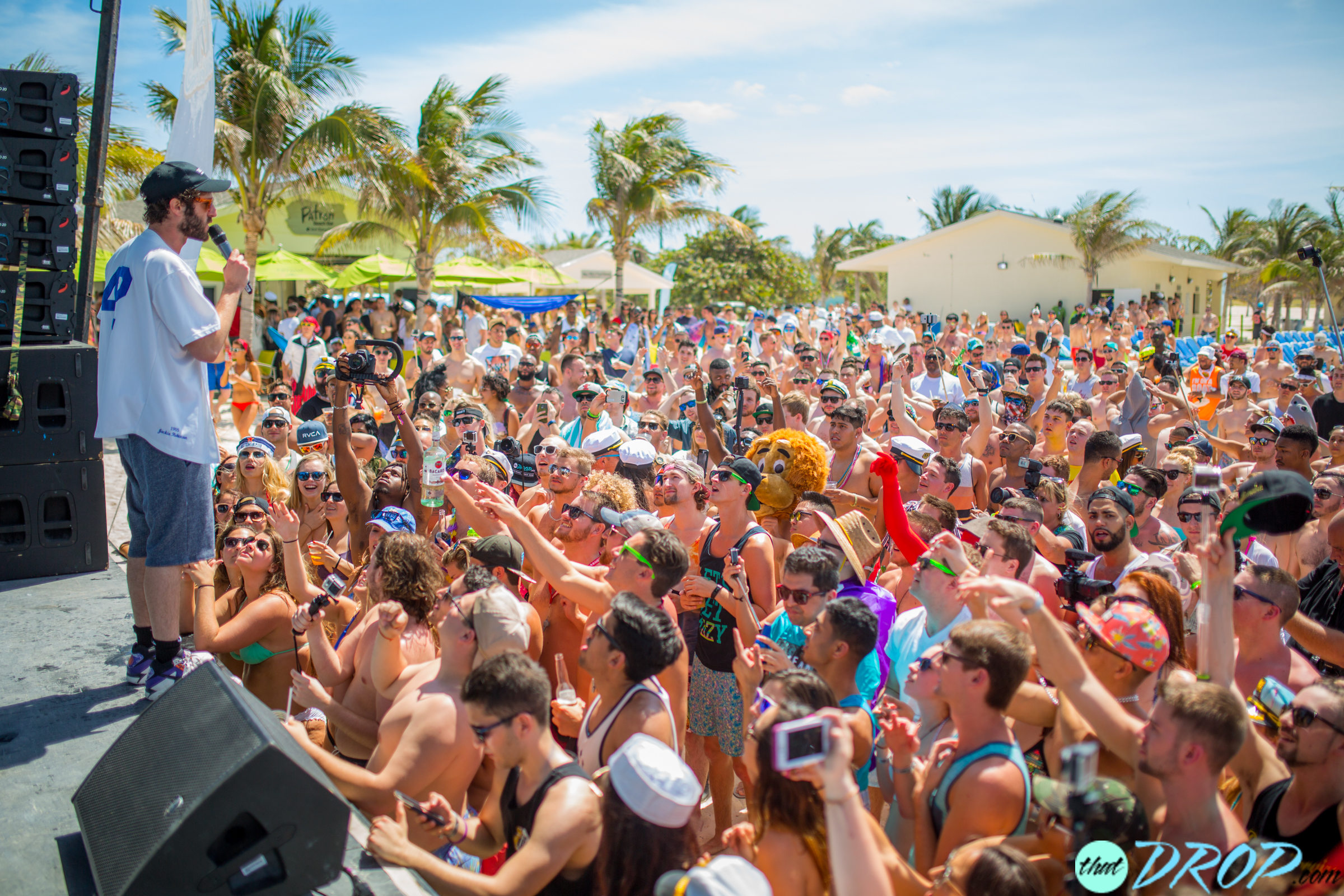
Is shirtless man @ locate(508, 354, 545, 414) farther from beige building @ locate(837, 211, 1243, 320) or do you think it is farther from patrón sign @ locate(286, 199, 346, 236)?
patrón sign @ locate(286, 199, 346, 236)

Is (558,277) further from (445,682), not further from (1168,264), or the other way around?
(445,682)

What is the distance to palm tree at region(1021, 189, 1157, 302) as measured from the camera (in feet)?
94.8

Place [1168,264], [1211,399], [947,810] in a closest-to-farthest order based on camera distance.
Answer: [947,810] → [1211,399] → [1168,264]

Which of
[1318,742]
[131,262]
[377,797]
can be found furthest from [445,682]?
[1318,742]

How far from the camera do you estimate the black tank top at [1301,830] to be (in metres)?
2.41

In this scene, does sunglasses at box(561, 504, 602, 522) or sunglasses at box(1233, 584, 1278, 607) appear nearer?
sunglasses at box(1233, 584, 1278, 607)

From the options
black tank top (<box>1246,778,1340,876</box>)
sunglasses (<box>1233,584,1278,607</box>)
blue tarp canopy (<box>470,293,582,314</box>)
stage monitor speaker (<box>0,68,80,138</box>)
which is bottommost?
black tank top (<box>1246,778,1340,876</box>)

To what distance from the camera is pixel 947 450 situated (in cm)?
652

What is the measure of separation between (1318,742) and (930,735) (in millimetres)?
1079

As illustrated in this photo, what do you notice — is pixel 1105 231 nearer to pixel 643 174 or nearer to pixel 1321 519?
pixel 643 174

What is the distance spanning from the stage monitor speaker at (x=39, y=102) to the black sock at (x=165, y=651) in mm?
2962

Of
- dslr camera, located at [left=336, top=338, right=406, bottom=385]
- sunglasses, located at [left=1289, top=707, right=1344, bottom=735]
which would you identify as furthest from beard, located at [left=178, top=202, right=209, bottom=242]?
sunglasses, located at [left=1289, top=707, right=1344, bottom=735]

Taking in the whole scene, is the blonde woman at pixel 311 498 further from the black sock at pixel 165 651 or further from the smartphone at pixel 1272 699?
the smartphone at pixel 1272 699

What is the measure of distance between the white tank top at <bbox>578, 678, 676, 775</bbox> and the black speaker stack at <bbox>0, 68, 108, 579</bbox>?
10.5 feet
